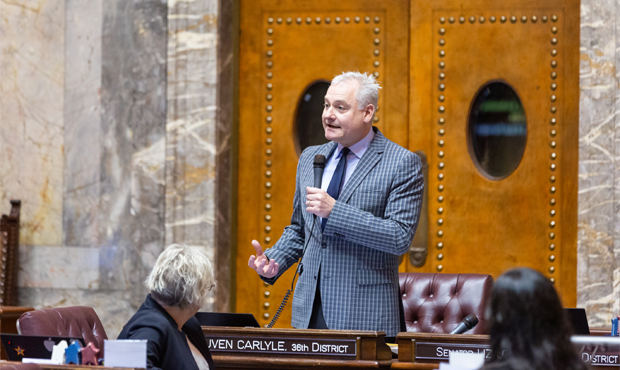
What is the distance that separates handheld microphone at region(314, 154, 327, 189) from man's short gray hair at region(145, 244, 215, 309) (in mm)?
835

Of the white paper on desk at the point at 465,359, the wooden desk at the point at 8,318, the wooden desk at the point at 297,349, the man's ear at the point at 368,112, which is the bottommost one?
the wooden desk at the point at 8,318

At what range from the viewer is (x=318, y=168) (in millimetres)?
3303

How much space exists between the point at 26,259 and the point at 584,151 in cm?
371

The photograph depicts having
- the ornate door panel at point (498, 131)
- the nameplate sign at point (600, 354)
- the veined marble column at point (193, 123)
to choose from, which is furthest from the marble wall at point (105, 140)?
the nameplate sign at point (600, 354)

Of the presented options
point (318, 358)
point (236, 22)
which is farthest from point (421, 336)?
point (236, 22)

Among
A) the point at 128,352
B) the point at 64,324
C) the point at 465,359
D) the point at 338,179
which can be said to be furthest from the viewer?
the point at 338,179

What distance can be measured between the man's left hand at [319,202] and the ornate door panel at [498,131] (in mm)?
2332

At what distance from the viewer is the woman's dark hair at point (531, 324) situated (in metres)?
1.70

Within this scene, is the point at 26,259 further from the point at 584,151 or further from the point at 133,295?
the point at 584,151

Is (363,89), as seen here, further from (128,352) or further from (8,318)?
(8,318)

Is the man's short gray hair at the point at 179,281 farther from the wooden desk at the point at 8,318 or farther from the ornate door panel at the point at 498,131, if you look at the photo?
the ornate door panel at the point at 498,131

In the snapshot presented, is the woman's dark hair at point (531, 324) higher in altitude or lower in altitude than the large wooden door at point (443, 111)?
lower

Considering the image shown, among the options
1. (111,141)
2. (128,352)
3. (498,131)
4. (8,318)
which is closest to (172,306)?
(128,352)

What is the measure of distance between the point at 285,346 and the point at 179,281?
52 centimetres
